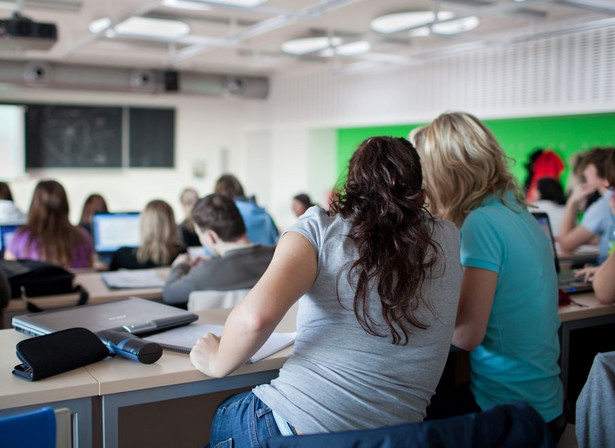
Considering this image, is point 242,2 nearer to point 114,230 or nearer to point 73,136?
point 114,230

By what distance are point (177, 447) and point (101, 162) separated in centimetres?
778

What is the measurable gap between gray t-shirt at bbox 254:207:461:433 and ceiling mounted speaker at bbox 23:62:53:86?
7.57 m

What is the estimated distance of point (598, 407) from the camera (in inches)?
65.9

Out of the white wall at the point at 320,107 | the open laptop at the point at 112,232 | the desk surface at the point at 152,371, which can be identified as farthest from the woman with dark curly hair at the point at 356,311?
the white wall at the point at 320,107

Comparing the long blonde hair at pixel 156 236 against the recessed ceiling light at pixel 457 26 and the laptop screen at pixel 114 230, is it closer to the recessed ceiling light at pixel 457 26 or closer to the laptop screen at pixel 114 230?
the laptop screen at pixel 114 230

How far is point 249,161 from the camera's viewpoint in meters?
10.9

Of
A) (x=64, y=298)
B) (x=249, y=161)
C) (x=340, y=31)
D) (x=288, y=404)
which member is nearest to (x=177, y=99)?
(x=249, y=161)

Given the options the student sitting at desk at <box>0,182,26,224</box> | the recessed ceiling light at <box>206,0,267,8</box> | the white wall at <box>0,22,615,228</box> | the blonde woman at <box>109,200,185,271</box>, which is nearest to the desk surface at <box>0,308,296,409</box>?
the blonde woman at <box>109,200,185,271</box>

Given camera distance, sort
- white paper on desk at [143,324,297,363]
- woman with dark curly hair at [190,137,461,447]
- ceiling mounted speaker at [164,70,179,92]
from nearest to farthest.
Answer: woman with dark curly hair at [190,137,461,447], white paper on desk at [143,324,297,363], ceiling mounted speaker at [164,70,179,92]

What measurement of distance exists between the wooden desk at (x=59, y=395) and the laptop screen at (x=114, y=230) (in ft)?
12.5

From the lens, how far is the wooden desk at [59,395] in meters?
1.57

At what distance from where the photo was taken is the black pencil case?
166 centimetres

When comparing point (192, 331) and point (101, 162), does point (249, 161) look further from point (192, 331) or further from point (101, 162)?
point (192, 331)

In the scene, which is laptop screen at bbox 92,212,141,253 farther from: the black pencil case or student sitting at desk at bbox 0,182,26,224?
the black pencil case
